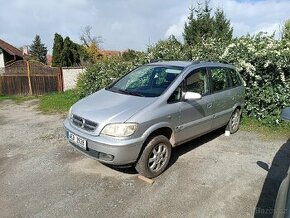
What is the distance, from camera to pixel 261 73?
7.49 metres

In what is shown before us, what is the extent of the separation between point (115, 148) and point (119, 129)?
10.1 inches

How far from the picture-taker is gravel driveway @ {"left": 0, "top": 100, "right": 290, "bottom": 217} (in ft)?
11.9

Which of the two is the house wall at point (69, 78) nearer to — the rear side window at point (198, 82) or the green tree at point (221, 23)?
the green tree at point (221, 23)

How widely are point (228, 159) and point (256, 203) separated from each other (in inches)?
56.9

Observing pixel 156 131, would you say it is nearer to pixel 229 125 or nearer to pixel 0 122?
pixel 229 125

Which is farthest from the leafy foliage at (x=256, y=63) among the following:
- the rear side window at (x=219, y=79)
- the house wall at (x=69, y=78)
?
the house wall at (x=69, y=78)

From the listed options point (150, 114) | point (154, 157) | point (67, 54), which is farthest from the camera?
point (67, 54)

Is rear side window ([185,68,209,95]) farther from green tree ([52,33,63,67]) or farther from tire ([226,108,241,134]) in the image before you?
green tree ([52,33,63,67])

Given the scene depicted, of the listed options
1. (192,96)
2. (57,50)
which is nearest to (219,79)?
(192,96)

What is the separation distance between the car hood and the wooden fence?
11.1 meters

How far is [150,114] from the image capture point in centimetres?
414

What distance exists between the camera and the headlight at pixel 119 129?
12.8 feet

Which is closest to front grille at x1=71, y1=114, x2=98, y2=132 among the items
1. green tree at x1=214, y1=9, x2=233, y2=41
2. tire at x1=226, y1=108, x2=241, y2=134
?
tire at x1=226, y1=108, x2=241, y2=134

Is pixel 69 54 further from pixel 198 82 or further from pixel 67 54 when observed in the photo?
pixel 198 82
